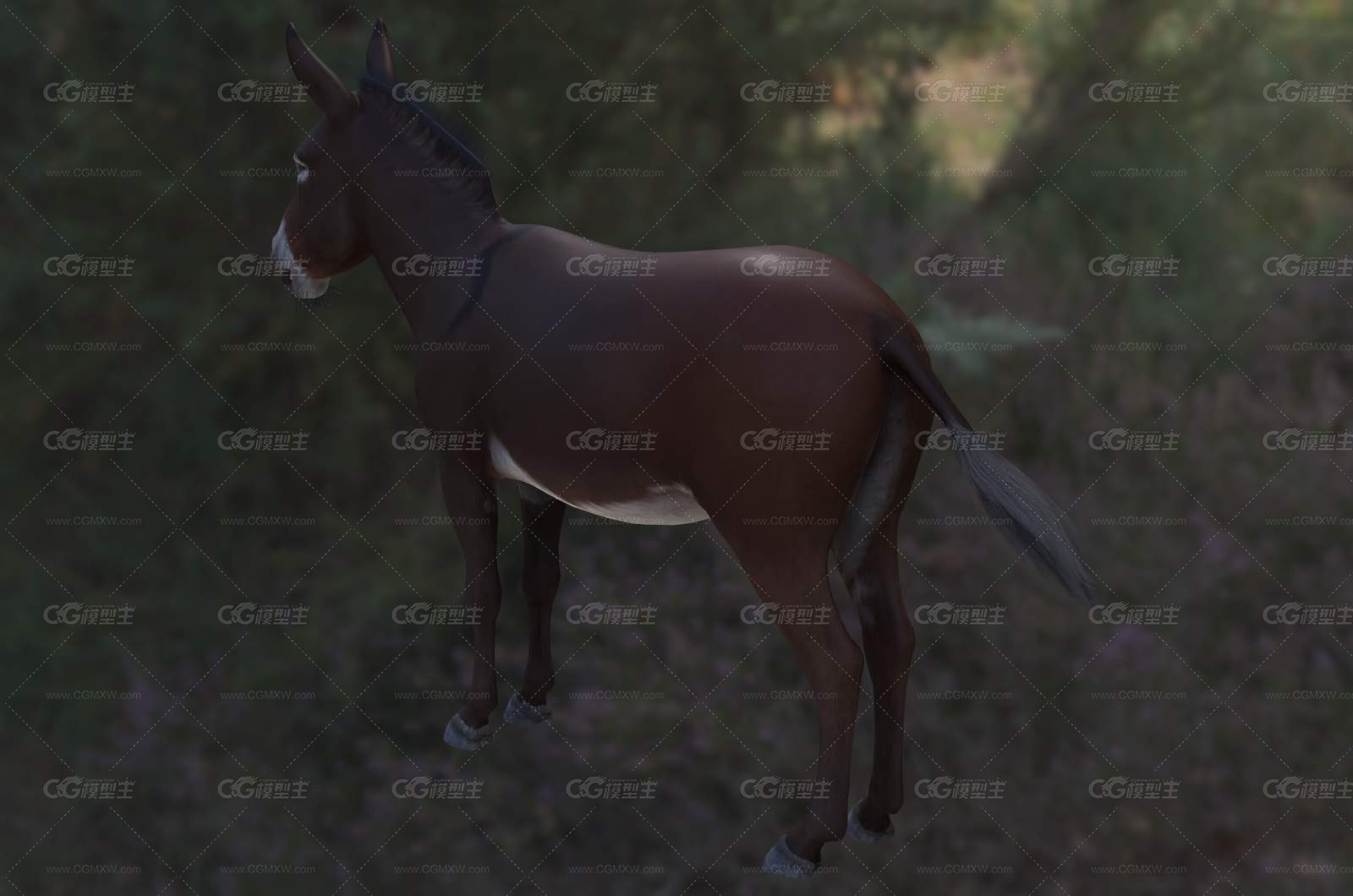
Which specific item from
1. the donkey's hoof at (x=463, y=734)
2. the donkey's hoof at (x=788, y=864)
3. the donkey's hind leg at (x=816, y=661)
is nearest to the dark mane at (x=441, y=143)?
the donkey's hind leg at (x=816, y=661)

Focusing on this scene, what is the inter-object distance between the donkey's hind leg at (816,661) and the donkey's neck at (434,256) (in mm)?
1284

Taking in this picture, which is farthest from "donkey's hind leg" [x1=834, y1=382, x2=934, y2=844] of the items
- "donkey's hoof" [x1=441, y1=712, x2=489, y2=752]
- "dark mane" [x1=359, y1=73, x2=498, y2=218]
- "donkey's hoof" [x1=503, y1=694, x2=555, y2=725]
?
"dark mane" [x1=359, y1=73, x2=498, y2=218]

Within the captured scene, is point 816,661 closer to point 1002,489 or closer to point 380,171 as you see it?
point 1002,489

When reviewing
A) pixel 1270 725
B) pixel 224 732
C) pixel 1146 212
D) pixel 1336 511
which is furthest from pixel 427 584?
pixel 1146 212

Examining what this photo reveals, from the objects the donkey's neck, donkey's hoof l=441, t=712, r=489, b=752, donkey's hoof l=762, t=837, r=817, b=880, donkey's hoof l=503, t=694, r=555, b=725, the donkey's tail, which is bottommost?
donkey's hoof l=503, t=694, r=555, b=725

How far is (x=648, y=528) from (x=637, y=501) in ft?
19.7

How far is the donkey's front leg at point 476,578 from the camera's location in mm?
4793

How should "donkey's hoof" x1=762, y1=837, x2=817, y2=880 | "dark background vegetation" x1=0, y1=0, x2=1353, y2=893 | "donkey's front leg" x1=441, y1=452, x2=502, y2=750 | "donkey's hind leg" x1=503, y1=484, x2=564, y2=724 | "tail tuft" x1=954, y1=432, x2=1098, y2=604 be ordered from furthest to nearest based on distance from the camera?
1. "dark background vegetation" x1=0, y1=0, x2=1353, y2=893
2. "donkey's hind leg" x1=503, y1=484, x2=564, y2=724
3. "donkey's front leg" x1=441, y1=452, x2=502, y2=750
4. "donkey's hoof" x1=762, y1=837, x2=817, y2=880
5. "tail tuft" x1=954, y1=432, x2=1098, y2=604

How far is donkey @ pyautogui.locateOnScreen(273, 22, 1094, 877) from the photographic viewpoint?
428cm

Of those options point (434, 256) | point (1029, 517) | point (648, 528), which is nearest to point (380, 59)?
point (434, 256)

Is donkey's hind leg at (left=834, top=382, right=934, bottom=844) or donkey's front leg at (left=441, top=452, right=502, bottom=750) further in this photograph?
donkey's front leg at (left=441, top=452, right=502, bottom=750)

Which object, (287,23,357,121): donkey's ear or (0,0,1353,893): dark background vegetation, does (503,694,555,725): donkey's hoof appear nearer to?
(287,23,357,121): donkey's ear

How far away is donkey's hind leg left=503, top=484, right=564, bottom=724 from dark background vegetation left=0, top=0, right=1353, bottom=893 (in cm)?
459

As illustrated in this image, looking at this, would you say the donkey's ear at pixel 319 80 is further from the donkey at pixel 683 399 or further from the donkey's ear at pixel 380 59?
the donkey's ear at pixel 380 59
